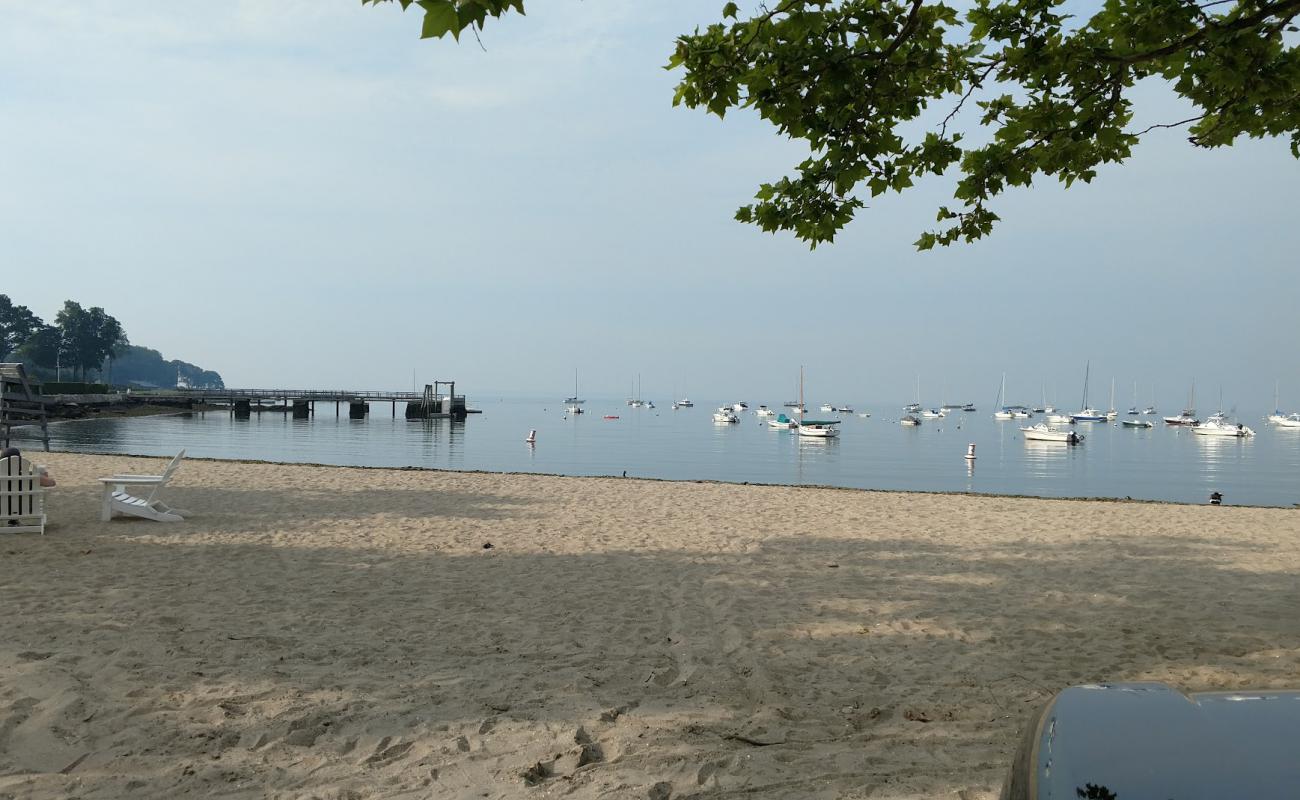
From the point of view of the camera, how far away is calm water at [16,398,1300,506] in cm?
3725

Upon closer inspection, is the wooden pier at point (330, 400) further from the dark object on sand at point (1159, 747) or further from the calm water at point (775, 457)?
the dark object on sand at point (1159, 747)

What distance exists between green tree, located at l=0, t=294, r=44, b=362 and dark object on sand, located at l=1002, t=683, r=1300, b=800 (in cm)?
16095

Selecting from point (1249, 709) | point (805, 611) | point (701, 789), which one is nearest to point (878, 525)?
point (805, 611)

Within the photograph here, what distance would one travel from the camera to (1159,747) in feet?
5.63

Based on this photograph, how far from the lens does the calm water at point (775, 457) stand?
122ft

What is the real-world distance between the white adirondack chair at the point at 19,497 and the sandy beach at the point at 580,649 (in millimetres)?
463

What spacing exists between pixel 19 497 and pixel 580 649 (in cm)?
771

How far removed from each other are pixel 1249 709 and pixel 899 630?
4.61 metres

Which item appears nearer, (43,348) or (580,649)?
(580,649)

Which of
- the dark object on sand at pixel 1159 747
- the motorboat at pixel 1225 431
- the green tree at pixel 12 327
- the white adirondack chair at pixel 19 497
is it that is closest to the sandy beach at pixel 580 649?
the white adirondack chair at pixel 19 497

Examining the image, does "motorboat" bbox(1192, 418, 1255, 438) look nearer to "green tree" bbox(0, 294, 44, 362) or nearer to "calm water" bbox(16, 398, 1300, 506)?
"calm water" bbox(16, 398, 1300, 506)

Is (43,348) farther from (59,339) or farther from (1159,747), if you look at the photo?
(1159,747)

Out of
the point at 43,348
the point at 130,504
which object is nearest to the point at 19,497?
the point at 130,504

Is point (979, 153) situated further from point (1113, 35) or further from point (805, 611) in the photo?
point (805, 611)
